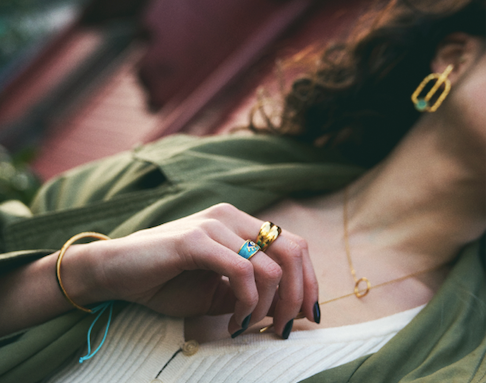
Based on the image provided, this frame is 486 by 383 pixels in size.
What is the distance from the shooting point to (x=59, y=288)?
0.75 m

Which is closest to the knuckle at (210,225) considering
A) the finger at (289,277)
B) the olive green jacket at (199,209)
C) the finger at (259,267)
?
the finger at (259,267)

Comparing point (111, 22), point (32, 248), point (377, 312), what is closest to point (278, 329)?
point (377, 312)

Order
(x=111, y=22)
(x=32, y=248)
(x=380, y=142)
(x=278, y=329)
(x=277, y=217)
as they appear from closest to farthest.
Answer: (x=278, y=329)
(x=32, y=248)
(x=277, y=217)
(x=380, y=142)
(x=111, y=22)

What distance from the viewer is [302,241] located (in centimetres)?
76

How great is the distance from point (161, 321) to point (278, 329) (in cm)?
27

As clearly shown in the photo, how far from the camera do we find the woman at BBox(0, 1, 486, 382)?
2.37ft

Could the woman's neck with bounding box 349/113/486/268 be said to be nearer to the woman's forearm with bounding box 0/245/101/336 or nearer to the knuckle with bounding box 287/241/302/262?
the knuckle with bounding box 287/241/302/262

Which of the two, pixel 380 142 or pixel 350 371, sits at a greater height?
pixel 380 142

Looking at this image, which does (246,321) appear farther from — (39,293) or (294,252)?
(39,293)

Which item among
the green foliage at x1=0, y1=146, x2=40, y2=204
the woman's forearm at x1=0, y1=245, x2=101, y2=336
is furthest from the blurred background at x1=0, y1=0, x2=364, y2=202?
the woman's forearm at x1=0, y1=245, x2=101, y2=336

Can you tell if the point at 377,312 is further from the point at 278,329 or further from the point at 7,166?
the point at 7,166

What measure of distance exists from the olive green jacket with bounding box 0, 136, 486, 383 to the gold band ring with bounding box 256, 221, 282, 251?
0.25 m

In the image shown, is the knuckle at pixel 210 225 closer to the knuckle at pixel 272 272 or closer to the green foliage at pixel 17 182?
the knuckle at pixel 272 272

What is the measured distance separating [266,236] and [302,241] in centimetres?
9
